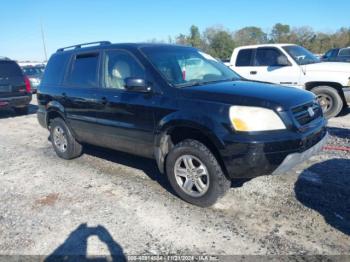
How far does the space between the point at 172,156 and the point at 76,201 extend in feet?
4.60

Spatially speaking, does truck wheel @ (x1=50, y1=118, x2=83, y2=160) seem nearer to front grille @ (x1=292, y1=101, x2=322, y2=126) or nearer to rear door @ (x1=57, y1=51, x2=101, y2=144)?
rear door @ (x1=57, y1=51, x2=101, y2=144)

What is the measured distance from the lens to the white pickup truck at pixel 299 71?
25.3ft

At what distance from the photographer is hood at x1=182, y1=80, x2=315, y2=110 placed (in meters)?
3.33

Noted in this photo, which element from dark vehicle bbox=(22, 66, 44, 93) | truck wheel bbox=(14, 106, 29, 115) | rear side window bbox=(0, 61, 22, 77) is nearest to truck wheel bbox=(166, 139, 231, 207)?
rear side window bbox=(0, 61, 22, 77)

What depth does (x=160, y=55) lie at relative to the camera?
430 centimetres

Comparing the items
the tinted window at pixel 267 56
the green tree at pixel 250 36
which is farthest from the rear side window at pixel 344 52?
the green tree at pixel 250 36

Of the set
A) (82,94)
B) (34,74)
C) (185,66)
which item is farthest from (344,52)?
(34,74)

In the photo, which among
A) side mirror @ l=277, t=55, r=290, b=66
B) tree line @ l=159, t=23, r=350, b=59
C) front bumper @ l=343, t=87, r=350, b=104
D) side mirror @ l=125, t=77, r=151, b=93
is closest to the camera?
side mirror @ l=125, t=77, r=151, b=93

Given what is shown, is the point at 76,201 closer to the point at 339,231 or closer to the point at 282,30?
the point at 339,231

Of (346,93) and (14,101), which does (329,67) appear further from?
(14,101)

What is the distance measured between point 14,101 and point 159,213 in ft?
28.0

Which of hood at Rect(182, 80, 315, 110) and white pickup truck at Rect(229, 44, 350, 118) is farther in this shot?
white pickup truck at Rect(229, 44, 350, 118)

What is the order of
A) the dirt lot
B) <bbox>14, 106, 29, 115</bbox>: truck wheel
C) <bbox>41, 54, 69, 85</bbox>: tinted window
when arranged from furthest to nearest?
<bbox>14, 106, 29, 115</bbox>: truck wheel → <bbox>41, 54, 69, 85</bbox>: tinted window → the dirt lot

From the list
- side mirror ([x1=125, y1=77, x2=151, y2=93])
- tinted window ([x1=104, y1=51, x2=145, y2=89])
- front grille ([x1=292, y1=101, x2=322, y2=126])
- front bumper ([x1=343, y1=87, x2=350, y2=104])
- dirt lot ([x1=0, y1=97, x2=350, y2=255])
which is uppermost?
tinted window ([x1=104, y1=51, x2=145, y2=89])
